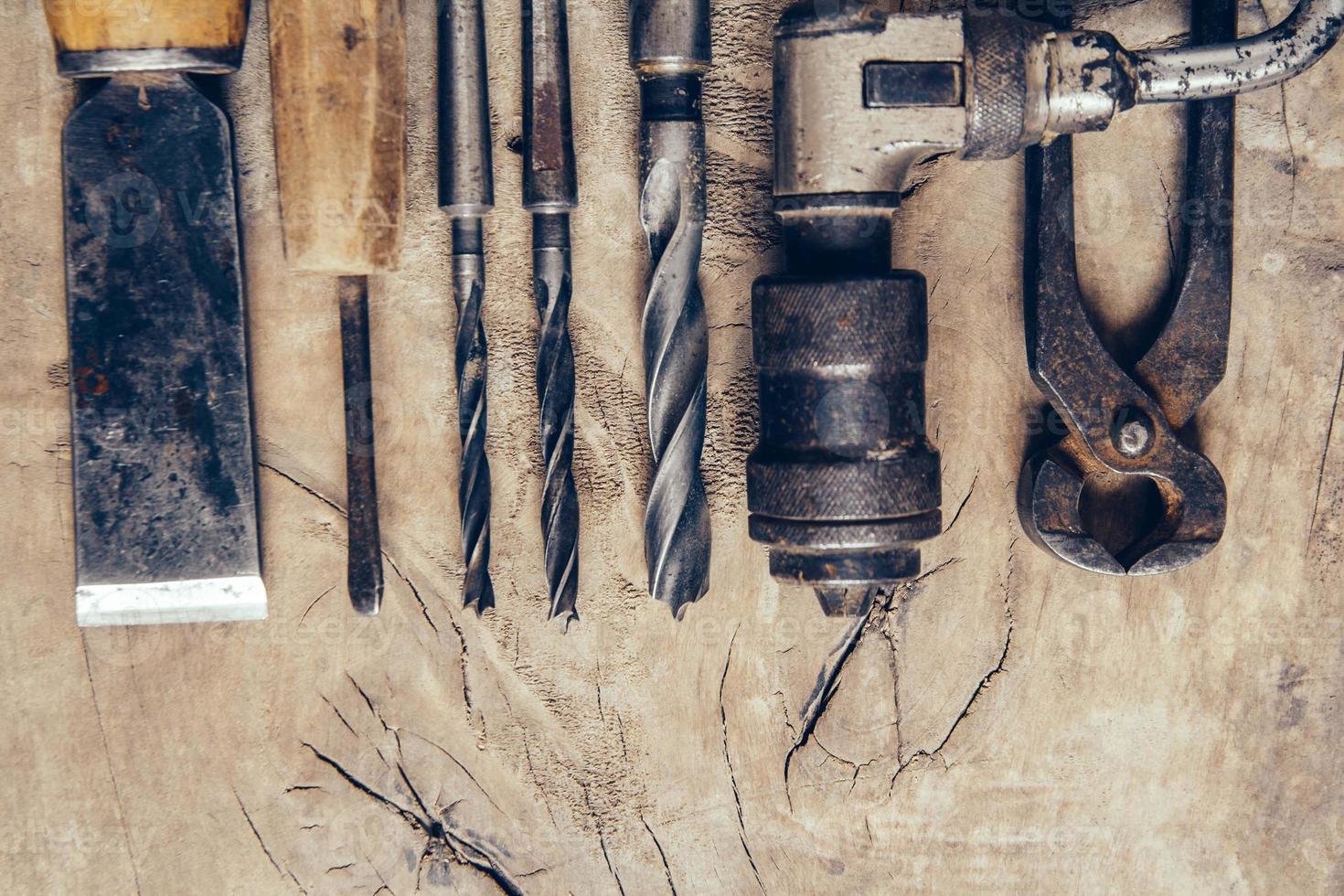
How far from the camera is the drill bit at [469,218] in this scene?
1167 mm

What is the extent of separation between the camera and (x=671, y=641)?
1.31 meters

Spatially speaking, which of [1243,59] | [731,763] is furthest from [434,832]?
[1243,59]

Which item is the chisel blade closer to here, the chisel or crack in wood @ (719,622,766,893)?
the chisel

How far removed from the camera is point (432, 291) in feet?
4.18

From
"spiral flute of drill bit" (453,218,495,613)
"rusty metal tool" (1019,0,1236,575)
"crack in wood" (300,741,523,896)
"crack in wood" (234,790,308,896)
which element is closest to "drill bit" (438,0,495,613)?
"spiral flute of drill bit" (453,218,495,613)

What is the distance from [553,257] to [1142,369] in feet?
2.50

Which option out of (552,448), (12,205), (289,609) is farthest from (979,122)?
(12,205)

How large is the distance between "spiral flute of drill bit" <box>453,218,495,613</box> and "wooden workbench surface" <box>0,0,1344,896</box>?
1.8 inches

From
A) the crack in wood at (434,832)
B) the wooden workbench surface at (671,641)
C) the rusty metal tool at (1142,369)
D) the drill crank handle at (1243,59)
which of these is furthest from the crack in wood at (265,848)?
the drill crank handle at (1243,59)

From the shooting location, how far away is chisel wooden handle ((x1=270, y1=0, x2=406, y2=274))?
3.52ft

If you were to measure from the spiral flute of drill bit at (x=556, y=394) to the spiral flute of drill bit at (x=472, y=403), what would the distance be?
74mm

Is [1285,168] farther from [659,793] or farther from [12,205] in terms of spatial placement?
[12,205]

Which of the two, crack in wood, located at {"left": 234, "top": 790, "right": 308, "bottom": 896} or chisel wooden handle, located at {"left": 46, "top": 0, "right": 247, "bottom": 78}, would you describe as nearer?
chisel wooden handle, located at {"left": 46, "top": 0, "right": 247, "bottom": 78}

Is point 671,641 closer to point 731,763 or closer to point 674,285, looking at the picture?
point 731,763
